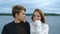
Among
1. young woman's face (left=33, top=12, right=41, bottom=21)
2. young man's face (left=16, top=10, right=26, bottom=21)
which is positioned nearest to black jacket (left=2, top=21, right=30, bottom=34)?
young man's face (left=16, top=10, right=26, bottom=21)

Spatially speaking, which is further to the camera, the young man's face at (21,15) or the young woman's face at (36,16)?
the young woman's face at (36,16)

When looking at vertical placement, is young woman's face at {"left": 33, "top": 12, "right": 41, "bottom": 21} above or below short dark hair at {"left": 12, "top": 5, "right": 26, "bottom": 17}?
below

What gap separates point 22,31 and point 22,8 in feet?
0.89

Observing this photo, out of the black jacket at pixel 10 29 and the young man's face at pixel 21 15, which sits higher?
the young man's face at pixel 21 15

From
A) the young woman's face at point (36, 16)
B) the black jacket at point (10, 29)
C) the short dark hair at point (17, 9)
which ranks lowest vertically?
the black jacket at point (10, 29)

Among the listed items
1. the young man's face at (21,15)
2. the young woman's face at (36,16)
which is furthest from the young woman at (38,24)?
the young man's face at (21,15)

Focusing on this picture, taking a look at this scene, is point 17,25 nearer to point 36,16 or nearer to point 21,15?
point 21,15

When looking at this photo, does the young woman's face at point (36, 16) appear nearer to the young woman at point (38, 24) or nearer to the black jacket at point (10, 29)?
the young woman at point (38, 24)

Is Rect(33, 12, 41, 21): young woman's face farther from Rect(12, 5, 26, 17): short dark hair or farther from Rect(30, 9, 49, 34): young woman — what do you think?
Rect(12, 5, 26, 17): short dark hair

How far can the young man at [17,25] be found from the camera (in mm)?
2805

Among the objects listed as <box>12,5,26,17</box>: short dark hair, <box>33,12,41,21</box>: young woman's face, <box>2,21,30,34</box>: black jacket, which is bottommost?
<box>2,21,30,34</box>: black jacket

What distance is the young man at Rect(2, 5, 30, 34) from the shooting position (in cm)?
280

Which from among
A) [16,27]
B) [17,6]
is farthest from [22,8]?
[16,27]

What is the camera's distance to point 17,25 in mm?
2855
